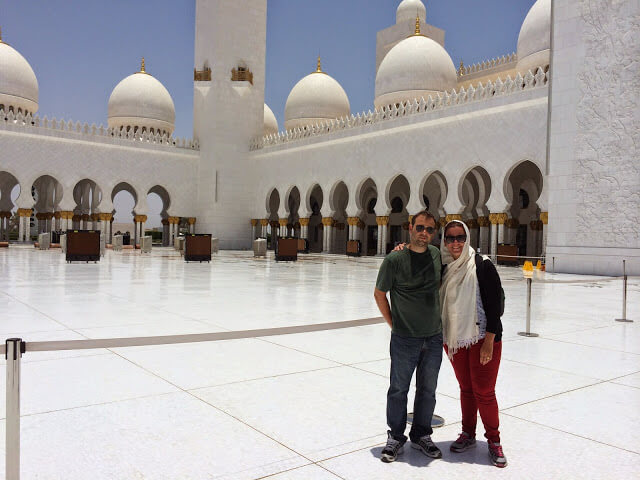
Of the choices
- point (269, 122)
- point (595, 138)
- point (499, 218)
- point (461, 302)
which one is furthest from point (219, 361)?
point (269, 122)

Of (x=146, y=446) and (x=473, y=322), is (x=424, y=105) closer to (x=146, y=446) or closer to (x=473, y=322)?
(x=473, y=322)

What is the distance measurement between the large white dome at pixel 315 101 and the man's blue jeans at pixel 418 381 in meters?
24.5

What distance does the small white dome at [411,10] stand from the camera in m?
25.5

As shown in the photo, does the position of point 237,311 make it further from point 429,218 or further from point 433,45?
point 433,45

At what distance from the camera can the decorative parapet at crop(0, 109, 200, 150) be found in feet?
67.6

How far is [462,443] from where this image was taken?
2.05 m

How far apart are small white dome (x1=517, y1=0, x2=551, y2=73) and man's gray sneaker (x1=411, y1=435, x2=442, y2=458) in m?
18.4

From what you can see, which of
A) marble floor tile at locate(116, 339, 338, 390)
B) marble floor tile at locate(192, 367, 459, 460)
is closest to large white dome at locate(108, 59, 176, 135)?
marble floor tile at locate(116, 339, 338, 390)

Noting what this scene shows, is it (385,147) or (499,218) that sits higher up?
(385,147)

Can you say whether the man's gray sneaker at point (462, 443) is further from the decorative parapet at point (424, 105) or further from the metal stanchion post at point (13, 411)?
the decorative parapet at point (424, 105)

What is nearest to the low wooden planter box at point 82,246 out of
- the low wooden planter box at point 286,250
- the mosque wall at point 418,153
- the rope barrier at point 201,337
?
the low wooden planter box at point 286,250

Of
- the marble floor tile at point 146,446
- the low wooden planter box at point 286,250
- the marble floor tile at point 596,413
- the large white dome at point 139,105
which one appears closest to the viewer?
the marble floor tile at point 146,446

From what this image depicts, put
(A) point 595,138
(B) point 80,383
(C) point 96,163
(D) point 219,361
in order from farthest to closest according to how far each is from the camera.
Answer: (C) point 96,163
(A) point 595,138
(D) point 219,361
(B) point 80,383

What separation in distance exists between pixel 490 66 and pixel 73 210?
1912 centimetres
